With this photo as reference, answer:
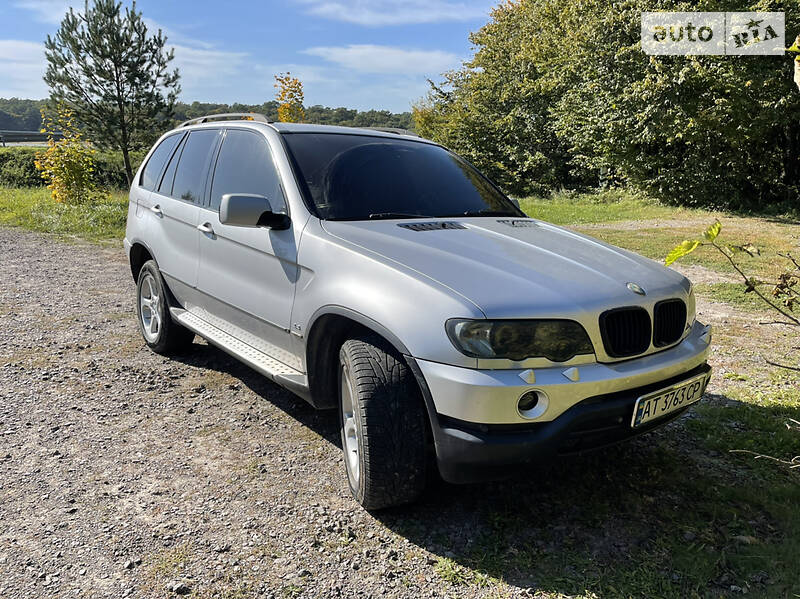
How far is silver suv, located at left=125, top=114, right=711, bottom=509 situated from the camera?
2457mm

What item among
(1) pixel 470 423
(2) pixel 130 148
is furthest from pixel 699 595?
(2) pixel 130 148

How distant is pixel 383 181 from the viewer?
3.75 m

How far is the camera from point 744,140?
16.2m

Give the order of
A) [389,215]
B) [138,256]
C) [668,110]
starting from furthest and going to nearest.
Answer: [668,110]
[138,256]
[389,215]

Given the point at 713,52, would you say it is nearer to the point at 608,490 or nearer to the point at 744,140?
the point at 744,140

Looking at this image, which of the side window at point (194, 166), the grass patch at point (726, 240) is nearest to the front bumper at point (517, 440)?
the side window at point (194, 166)

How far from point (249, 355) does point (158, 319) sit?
1.77 meters

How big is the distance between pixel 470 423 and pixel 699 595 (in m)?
1.10

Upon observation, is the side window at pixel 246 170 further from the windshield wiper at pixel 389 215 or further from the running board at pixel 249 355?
the running board at pixel 249 355

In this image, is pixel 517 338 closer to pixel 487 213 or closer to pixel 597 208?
pixel 487 213

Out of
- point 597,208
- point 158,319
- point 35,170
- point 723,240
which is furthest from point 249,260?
point 35,170

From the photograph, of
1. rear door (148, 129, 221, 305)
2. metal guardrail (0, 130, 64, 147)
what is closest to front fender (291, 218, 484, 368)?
rear door (148, 129, 221, 305)

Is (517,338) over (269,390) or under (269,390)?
over

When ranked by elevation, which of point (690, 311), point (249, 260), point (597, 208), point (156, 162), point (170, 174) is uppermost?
point (156, 162)
